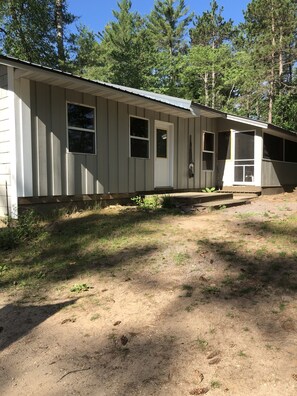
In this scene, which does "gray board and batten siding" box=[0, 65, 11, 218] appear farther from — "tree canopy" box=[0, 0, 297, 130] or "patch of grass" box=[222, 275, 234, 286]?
"tree canopy" box=[0, 0, 297, 130]

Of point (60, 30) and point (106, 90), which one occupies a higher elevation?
point (60, 30)

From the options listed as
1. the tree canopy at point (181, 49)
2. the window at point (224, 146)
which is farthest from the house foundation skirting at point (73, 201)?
the tree canopy at point (181, 49)

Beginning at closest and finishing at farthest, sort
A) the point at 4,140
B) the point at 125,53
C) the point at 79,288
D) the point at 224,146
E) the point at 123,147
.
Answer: the point at 79,288 → the point at 4,140 → the point at 123,147 → the point at 224,146 → the point at 125,53

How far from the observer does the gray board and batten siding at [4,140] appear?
7457 millimetres

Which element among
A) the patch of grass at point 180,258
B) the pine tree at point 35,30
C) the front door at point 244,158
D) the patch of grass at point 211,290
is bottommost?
the patch of grass at point 211,290

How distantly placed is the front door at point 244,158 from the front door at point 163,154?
Answer: 3128 millimetres

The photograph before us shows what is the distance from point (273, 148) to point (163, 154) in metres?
5.36

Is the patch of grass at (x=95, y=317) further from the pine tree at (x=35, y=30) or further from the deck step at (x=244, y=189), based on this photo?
the pine tree at (x=35, y=30)

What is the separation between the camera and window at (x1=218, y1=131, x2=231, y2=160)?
13562 millimetres

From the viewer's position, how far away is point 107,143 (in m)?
9.39

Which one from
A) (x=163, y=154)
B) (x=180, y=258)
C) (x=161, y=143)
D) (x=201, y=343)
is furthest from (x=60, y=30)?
(x=201, y=343)

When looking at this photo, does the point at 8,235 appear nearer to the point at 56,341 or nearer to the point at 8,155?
the point at 8,155

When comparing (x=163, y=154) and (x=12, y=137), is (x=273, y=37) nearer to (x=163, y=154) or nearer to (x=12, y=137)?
(x=163, y=154)

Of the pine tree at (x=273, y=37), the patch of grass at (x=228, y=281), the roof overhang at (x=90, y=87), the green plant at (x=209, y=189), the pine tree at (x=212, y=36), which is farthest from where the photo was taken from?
the pine tree at (x=212, y=36)
